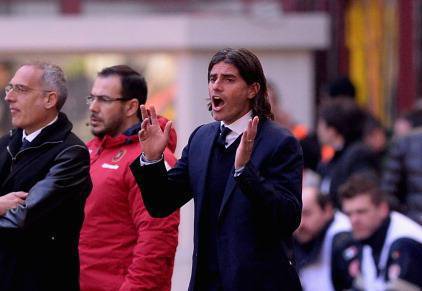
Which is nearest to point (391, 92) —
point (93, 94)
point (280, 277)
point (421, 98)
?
point (421, 98)

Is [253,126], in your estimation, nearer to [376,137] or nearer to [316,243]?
[316,243]

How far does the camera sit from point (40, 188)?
5.73 m

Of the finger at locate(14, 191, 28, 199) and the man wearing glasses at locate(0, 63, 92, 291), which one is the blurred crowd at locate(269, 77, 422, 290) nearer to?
the man wearing glasses at locate(0, 63, 92, 291)

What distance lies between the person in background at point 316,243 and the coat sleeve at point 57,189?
117 inches

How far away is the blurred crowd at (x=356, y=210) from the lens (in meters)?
7.86

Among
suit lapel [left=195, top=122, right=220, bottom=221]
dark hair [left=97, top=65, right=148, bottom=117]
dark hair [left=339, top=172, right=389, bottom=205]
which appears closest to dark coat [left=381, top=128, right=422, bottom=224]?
dark hair [left=339, top=172, right=389, bottom=205]

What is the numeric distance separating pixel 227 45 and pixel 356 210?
4977 mm

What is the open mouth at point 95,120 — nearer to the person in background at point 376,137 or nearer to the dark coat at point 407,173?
the dark coat at point 407,173

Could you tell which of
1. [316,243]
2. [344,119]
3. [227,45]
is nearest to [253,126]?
[316,243]

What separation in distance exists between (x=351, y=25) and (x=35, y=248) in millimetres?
9405

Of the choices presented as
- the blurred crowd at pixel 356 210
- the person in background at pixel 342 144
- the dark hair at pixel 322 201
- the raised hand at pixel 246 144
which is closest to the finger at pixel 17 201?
the raised hand at pixel 246 144

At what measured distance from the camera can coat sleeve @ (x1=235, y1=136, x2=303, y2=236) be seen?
16.8 feet

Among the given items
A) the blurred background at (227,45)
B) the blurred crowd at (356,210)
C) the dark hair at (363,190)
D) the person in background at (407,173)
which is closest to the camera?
the blurred crowd at (356,210)

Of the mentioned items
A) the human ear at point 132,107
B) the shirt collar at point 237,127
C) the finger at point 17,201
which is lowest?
the finger at point 17,201
